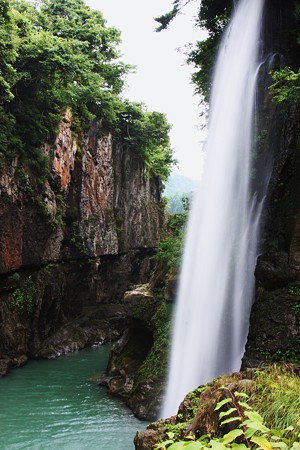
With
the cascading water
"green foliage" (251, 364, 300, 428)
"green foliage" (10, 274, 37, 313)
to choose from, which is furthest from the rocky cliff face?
"green foliage" (251, 364, 300, 428)

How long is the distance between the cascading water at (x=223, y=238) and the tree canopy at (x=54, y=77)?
7.73 m

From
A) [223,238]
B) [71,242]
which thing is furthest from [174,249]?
[71,242]

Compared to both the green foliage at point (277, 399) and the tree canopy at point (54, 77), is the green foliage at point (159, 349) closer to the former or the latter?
the green foliage at point (277, 399)

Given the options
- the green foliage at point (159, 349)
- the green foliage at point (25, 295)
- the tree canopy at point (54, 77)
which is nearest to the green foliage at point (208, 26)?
the tree canopy at point (54, 77)

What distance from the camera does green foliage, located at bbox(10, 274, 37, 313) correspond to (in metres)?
17.3

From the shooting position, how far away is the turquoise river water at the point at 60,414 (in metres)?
9.01

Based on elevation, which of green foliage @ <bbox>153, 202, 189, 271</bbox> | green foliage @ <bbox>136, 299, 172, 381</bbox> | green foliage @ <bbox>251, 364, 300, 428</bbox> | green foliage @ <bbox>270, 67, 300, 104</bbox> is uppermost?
green foliage @ <bbox>270, 67, 300, 104</bbox>

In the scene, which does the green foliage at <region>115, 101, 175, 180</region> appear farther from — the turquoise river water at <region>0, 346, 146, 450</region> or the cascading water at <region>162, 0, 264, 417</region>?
the turquoise river water at <region>0, 346, 146, 450</region>

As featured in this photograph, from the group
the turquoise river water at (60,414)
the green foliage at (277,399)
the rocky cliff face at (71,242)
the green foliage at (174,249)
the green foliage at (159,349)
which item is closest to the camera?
the green foliage at (277,399)

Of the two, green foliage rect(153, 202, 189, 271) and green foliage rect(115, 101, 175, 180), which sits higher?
green foliage rect(115, 101, 175, 180)

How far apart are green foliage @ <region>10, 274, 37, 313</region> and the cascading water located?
8929 millimetres

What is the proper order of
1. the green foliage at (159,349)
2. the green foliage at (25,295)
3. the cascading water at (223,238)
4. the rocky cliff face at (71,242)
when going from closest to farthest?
the cascading water at (223,238)
the green foliage at (159,349)
the rocky cliff face at (71,242)
the green foliage at (25,295)

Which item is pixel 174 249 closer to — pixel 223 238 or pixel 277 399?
pixel 223 238

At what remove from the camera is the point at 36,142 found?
18.1m
